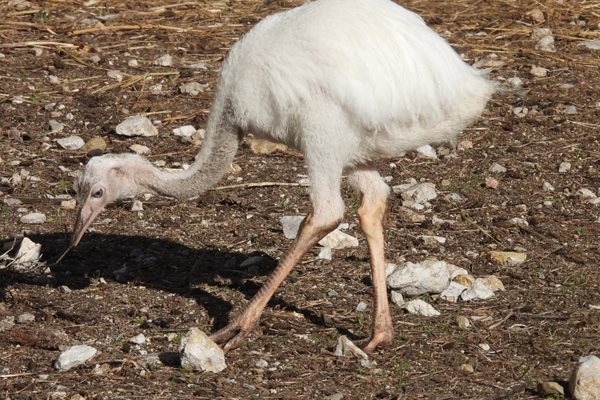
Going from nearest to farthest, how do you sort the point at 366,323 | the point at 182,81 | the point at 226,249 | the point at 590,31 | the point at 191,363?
the point at 191,363 < the point at 366,323 < the point at 226,249 < the point at 182,81 < the point at 590,31

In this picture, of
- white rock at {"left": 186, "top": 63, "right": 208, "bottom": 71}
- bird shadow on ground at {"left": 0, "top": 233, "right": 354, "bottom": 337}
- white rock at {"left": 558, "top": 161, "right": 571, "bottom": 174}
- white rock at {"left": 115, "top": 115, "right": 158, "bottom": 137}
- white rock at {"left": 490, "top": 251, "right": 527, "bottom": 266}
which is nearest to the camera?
bird shadow on ground at {"left": 0, "top": 233, "right": 354, "bottom": 337}

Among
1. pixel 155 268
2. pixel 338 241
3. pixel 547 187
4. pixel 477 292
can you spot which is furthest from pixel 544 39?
pixel 155 268

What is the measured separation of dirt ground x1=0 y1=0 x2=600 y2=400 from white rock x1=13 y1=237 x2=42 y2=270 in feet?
0.26

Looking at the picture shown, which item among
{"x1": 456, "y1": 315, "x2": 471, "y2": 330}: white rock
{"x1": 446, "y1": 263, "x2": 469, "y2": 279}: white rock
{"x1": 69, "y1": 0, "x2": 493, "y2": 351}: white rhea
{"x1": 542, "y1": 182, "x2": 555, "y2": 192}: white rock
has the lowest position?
{"x1": 542, "y1": 182, "x2": 555, "y2": 192}: white rock

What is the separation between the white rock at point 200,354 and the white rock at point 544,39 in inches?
237

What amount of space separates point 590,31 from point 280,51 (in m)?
5.98

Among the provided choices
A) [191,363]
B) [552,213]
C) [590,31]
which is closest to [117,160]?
[191,363]

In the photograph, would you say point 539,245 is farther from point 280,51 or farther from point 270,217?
point 280,51

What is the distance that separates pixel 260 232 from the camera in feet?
28.2

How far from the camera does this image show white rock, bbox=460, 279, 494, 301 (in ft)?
25.2

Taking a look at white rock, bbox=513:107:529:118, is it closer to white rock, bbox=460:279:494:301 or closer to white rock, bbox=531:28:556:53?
white rock, bbox=531:28:556:53

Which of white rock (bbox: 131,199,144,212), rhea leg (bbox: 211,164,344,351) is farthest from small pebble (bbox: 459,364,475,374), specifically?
white rock (bbox: 131,199,144,212)

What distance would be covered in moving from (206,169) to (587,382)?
2493mm

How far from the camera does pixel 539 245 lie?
27.8 ft
